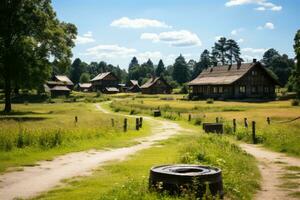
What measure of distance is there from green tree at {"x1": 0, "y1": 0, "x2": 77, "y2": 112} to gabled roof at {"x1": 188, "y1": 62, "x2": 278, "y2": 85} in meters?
46.2

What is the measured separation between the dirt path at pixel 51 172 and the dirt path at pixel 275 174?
20.8 feet

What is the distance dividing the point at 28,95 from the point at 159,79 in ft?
180

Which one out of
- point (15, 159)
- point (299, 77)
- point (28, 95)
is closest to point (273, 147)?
point (15, 159)

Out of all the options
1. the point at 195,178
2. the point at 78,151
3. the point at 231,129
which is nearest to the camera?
the point at 195,178

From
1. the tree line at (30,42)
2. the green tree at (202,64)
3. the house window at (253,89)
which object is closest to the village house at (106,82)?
the green tree at (202,64)

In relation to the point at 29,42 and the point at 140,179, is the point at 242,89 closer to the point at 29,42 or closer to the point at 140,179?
the point at 29,42

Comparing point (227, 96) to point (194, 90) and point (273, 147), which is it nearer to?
point (194, 90)

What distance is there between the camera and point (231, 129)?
3503 cm

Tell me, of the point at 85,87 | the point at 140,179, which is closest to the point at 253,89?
the point at 140,179

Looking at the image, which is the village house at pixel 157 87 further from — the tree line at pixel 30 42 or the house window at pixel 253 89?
the tree line at pixel 30 42

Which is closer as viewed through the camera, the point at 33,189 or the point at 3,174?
the point at 33,189

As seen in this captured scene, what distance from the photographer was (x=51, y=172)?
15836mm

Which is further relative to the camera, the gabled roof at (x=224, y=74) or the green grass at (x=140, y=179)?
the gabled roof at (x=224, y=74)

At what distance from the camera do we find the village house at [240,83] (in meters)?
93.8
